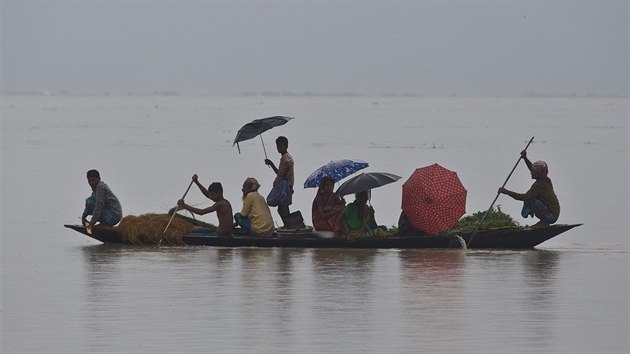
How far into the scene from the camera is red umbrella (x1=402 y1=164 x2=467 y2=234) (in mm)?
16578

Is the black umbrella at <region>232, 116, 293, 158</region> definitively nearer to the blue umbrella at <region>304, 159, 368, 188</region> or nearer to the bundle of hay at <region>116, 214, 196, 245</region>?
the blue umbrella at <region>304, 159, 368, 188</region>

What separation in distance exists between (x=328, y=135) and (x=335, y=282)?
139 ft

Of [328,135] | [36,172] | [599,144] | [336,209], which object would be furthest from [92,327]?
[328,135]

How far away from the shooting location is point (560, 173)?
34062 millimetres

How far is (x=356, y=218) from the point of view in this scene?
16.8 m

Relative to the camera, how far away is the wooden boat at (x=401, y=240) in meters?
16.8

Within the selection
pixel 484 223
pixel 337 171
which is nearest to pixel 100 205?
pixel 337 171

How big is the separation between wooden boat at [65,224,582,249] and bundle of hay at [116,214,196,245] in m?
0.20

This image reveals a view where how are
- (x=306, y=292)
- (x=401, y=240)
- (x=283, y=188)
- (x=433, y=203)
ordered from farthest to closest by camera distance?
(x=283, y=188) < (x=401, y=240) < (x=433, y=203) < (x=306, y=292)

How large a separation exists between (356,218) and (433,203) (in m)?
0.98

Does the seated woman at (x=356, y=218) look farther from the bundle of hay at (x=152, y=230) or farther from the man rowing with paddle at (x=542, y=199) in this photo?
the bundle of hay at (x=152, y=230)

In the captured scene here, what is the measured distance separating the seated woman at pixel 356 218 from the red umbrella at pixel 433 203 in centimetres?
48

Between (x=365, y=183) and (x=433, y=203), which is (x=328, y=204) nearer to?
(x=365, y=183)

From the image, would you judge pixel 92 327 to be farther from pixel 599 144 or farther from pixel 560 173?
pixel 599 144
